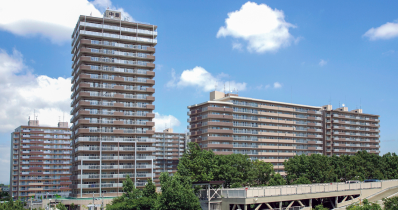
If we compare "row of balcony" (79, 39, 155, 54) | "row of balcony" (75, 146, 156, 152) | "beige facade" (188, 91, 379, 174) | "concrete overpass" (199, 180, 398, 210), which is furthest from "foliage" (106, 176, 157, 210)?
"beige facade" (188, 91, 379, 174)

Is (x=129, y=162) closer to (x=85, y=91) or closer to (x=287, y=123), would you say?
(x=85, y=91)

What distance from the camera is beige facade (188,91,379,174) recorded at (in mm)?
125850

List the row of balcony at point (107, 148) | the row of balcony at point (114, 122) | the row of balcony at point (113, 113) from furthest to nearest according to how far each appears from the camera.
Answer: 1. the row of balcony at point (113, 113)
2. the row of balcony at point (114, 122)
3. the row of balcony at point (107, 148)

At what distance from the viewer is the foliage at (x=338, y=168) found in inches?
3915

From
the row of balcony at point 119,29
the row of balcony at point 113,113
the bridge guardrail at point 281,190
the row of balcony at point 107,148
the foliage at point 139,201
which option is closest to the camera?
the bridge guardrail at point 281,190

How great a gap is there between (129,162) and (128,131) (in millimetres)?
8829

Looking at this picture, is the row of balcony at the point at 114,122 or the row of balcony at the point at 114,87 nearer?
the row of balcony at the point at 114,122

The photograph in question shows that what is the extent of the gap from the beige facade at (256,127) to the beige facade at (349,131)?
8.41m

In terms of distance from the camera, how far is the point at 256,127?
137m

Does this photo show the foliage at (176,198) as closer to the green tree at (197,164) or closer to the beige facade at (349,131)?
the green tree at (197,164)

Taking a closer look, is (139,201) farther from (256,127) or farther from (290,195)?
(256,127)

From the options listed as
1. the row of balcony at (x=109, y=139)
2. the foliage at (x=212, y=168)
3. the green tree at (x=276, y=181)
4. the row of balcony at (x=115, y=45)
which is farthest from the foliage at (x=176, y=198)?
the row of balcony at (x=115, y=45)

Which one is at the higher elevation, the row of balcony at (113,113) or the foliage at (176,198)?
→ the row of balcony at (113,113)

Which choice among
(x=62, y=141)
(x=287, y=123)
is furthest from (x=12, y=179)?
(x=287, y=123)
